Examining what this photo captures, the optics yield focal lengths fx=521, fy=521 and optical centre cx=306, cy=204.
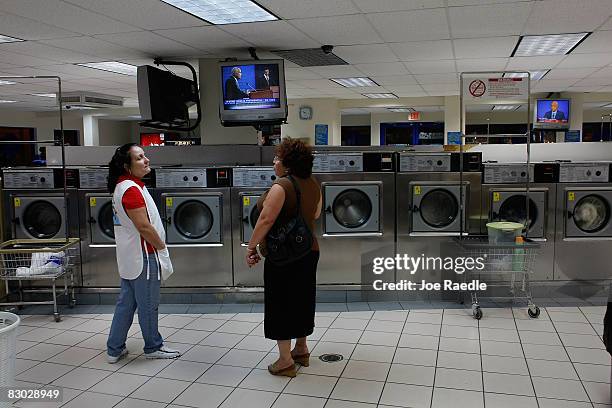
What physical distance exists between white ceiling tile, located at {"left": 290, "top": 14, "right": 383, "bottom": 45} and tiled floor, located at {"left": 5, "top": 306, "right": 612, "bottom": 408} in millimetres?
2753

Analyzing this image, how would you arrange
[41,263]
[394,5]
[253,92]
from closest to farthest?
[394,5] → [41,263] → [253,92]

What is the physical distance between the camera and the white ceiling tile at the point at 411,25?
4727 millimetres

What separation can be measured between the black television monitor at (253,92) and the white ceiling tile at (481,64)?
3.18 m

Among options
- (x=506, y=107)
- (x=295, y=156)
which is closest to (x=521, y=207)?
(x=295, y=156)

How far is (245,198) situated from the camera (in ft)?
16.8

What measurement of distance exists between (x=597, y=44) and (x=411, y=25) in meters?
2.75

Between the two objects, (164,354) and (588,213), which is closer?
(164,354)

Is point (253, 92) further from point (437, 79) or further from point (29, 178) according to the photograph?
point (437, 79)

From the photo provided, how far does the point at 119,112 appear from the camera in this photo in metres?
15.6

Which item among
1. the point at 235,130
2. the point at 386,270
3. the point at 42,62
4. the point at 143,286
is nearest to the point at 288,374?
the point at 143,286

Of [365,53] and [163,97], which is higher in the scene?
[365,53]

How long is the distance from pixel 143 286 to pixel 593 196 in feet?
14.3

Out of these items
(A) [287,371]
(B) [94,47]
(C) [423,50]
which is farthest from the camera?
(C) [423,50]

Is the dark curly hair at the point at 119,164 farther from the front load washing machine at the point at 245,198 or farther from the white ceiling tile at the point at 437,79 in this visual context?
the white ceiling tile at the point at 437,79
